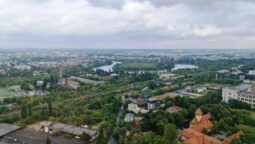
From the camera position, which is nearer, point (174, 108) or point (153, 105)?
point (174, 108)

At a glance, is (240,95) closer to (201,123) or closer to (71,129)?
(201,123)

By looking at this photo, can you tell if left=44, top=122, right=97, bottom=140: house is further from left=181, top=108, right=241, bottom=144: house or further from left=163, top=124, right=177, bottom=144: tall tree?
left=181, top=108, right=241, bottom=144: house

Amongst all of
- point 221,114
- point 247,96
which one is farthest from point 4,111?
point 247,96

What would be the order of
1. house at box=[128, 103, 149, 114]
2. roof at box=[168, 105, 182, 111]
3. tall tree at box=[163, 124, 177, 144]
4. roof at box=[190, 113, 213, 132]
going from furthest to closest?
house at box=[128, 103, 149, 114]
roof at box=[168, 105, 182, 111]
roof at box=[190, 113, 213, 132]
tall tree at box=[163, 124, 177, 144]

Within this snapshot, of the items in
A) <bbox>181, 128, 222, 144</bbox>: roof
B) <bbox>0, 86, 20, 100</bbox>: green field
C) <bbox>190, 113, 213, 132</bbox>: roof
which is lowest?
<bbox>0, 86, 20, 100</bbox>: green field

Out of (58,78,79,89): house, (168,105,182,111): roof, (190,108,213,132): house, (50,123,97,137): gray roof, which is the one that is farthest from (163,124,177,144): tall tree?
(58,78,79,89): house

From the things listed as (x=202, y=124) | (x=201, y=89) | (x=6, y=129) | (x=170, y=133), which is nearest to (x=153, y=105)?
Result: (x=202, y=124)

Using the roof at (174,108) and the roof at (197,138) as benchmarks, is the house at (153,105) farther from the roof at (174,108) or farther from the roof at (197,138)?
the roof at (197,138)

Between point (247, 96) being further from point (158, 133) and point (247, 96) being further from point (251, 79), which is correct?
point (251, 79)
